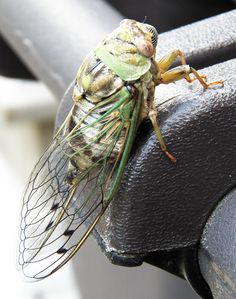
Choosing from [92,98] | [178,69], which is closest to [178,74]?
[178,69]

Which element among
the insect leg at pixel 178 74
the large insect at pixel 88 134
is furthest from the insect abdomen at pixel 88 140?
the insect leg at pixel 178 74

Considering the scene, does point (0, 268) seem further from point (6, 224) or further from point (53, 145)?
point (53, 145)

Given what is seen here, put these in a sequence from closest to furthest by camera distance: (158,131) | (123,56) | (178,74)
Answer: (158,131) → (178,74) → (123,56)

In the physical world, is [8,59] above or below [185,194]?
below

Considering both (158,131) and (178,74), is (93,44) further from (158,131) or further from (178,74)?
(158,131)

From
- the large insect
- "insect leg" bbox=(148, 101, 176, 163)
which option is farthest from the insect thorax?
"insect leg" bbox=(148, 101, 176, 163)

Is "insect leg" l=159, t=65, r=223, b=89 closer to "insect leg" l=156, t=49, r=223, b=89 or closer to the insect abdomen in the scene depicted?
"insect leg" l=156, t=49, r=223, b=89

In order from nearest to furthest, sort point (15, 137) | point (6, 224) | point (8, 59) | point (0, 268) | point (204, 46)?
1. point (204, 46)
2. point (8, 59)
3. point (0, 268)
4. point (6, 224)
5. point (15, 137)

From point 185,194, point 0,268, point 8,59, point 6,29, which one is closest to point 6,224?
point 0,268
